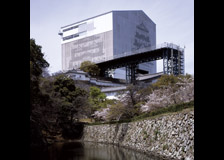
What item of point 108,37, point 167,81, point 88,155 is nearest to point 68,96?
point 167,81

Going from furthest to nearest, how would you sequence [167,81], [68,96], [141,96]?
[68,96], [167,81], [141,96]

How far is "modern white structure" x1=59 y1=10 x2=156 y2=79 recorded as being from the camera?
4841 cm

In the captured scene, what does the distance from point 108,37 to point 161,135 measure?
38488 millimetres

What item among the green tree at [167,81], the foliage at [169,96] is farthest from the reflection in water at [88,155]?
the green tree at [167,81]

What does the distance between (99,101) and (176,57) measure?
13.4m

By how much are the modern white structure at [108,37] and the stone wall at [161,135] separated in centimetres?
3098

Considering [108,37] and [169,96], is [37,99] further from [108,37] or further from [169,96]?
[108,37]

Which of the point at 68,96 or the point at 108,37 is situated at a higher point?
the point at 108,37

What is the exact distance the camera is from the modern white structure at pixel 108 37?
48.4 metres

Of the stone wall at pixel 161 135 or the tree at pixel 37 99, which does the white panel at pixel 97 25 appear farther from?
the tree at pixel 37 99

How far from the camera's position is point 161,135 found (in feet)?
39.8

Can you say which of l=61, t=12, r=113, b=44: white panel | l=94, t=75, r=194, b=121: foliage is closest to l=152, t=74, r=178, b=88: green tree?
l=94, t=75, r=194, b=121: foliage

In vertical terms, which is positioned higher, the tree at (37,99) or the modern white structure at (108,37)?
the modern white structure at (108,37)
